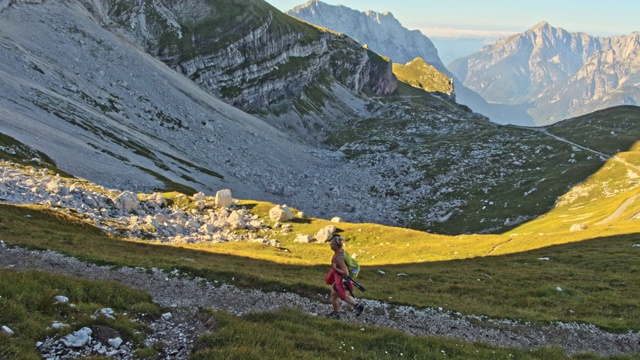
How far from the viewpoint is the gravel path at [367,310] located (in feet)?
65.4

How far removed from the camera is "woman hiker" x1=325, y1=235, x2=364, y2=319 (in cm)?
1853

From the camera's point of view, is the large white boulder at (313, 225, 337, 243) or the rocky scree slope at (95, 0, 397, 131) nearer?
the large white boulder at (313, 225, 337, 243)

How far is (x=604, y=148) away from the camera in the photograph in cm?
12438

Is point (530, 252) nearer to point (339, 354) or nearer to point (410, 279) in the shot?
point (410, 279)

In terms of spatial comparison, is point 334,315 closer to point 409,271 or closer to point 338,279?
point 338,279

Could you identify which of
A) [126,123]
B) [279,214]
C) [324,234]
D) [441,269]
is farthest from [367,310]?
[126,123]

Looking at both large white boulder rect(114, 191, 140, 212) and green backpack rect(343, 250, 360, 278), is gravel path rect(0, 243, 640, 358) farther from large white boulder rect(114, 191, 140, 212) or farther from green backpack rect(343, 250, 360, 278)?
large white boulder rect(114, 191, 140, 212)

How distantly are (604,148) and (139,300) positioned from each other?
478 feet

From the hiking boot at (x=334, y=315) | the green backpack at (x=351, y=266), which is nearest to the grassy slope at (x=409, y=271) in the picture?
the hiking boot at (x=334, y=315)

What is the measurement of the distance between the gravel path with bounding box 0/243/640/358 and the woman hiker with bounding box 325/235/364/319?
0.74 meters

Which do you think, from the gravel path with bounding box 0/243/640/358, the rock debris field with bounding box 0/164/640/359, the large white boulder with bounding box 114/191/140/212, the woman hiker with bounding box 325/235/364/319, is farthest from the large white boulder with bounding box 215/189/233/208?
the woman hiker with bounding box 325/235/364/319

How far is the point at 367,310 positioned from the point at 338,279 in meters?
4.34

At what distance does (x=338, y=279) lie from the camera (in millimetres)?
18938

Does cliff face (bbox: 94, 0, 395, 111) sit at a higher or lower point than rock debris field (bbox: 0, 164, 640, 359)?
higher
